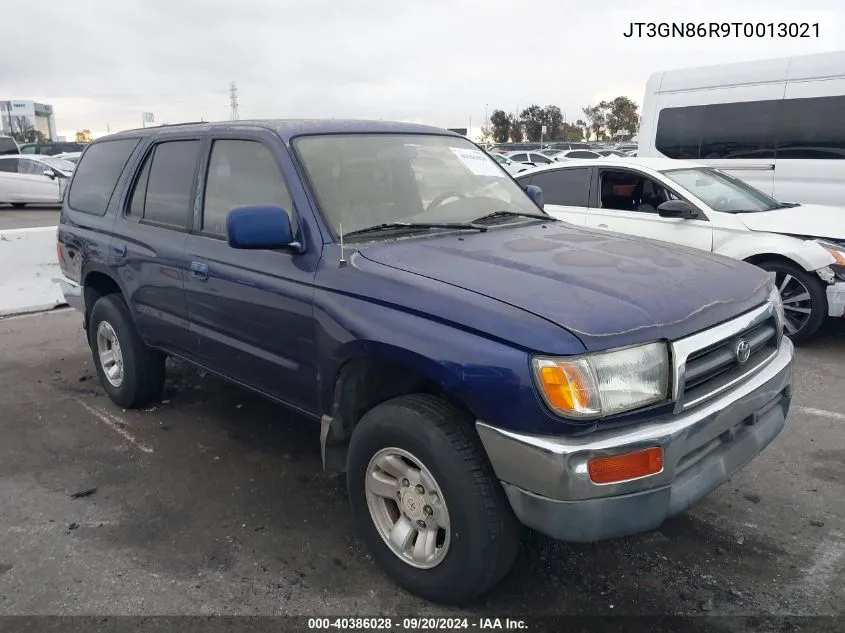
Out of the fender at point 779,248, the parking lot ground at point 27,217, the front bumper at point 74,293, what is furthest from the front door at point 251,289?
the parking lot ground at point 27,217

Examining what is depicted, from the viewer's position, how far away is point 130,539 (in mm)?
3258

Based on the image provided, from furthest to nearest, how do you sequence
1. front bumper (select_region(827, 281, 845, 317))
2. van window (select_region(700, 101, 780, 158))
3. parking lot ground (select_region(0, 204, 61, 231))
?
1. parking lot ground (select_region(0, 204, 61, 231))
2. van window (select_region(700, 101, 780, 158))
3. front bumper (select_region(827, 281, 845, 317))

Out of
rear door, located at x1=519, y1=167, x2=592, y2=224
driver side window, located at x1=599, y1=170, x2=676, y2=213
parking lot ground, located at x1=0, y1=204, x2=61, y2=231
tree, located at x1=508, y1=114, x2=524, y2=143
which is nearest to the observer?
driver side window, located at x1=599, y1=170, x2=676, y2=213

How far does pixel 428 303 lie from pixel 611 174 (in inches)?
197

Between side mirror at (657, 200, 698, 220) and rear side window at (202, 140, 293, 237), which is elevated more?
rear side window at (202, 140, 293, 237)

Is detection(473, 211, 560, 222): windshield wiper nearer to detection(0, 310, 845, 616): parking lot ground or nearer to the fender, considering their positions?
detection(0, 310, 845, 616): parking lot ground

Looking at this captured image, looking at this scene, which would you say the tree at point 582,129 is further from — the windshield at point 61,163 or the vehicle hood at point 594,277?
the vehicle hood at point 594,277

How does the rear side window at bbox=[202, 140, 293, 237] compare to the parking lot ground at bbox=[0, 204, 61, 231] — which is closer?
the rear side window at bbox=[202, 140, 293, 237]

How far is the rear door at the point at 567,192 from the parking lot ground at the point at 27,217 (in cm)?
1212

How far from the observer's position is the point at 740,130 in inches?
368

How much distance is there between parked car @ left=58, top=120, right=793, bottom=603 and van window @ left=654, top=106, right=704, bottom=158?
22.1ft

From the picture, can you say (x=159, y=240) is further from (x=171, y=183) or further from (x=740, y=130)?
(x=740, y=130)

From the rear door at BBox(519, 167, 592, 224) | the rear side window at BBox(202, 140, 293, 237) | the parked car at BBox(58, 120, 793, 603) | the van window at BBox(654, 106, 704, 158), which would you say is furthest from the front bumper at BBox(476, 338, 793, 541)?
the van window at BBox(654, 106, 704, 158)

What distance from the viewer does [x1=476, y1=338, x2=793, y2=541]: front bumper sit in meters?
2.27
